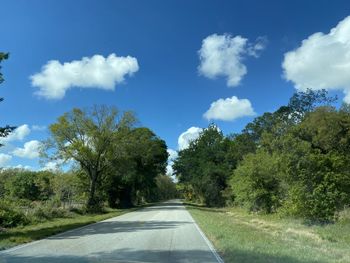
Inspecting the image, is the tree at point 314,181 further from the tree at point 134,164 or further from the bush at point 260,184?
the tree at point 134,164

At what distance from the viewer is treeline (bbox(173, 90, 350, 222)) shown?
26.3 meters

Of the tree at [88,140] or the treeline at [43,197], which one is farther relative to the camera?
the tree at [88,140]

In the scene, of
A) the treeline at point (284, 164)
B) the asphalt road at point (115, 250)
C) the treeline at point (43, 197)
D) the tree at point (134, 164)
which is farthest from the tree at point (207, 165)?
the asphalt road at point (115, 250)

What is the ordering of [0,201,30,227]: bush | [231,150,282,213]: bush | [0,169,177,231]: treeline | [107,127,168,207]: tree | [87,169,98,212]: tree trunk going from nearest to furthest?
[0,201,30,227]: bush < [0,169,177,231]: treeline < [231,150,282,213]: bush < [87,169,98,212]: tree trunk < [107,127,168,207]: tree

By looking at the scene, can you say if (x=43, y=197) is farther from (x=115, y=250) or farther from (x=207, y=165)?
(x=115, y=250)

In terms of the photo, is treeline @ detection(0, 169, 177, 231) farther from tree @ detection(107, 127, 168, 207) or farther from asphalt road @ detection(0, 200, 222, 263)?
asphalt road @ detection(0, 200, 222, 263)

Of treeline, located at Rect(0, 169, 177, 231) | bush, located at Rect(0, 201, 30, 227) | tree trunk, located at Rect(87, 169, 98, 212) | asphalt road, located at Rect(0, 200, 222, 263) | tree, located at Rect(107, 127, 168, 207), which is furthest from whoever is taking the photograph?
tree, located at Rect(107, 127, 168, 207)

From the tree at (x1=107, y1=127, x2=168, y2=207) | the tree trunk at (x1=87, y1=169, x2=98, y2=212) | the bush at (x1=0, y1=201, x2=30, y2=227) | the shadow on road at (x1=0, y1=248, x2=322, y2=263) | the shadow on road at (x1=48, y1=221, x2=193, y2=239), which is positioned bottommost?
the shadow on road at (x1=0, y1=248, x2=322, y2=263)

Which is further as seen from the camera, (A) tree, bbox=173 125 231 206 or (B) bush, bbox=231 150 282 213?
(A) tree, bbox=173 125 231 206

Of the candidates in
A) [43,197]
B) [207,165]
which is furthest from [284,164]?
[43,197]

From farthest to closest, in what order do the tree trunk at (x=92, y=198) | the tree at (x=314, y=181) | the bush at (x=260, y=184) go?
1. the tree trunk at (x=92, y=198)
2. the bush at (x=260, y=184)
3. the tree at (x=314, y=181)

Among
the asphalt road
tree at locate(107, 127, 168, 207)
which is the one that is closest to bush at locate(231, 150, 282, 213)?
tree at locate(107, 127, 168, 207)

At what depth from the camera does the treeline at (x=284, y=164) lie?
1037 inches

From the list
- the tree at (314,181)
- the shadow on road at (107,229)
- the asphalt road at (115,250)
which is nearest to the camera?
the asphalt road at (115,250)
